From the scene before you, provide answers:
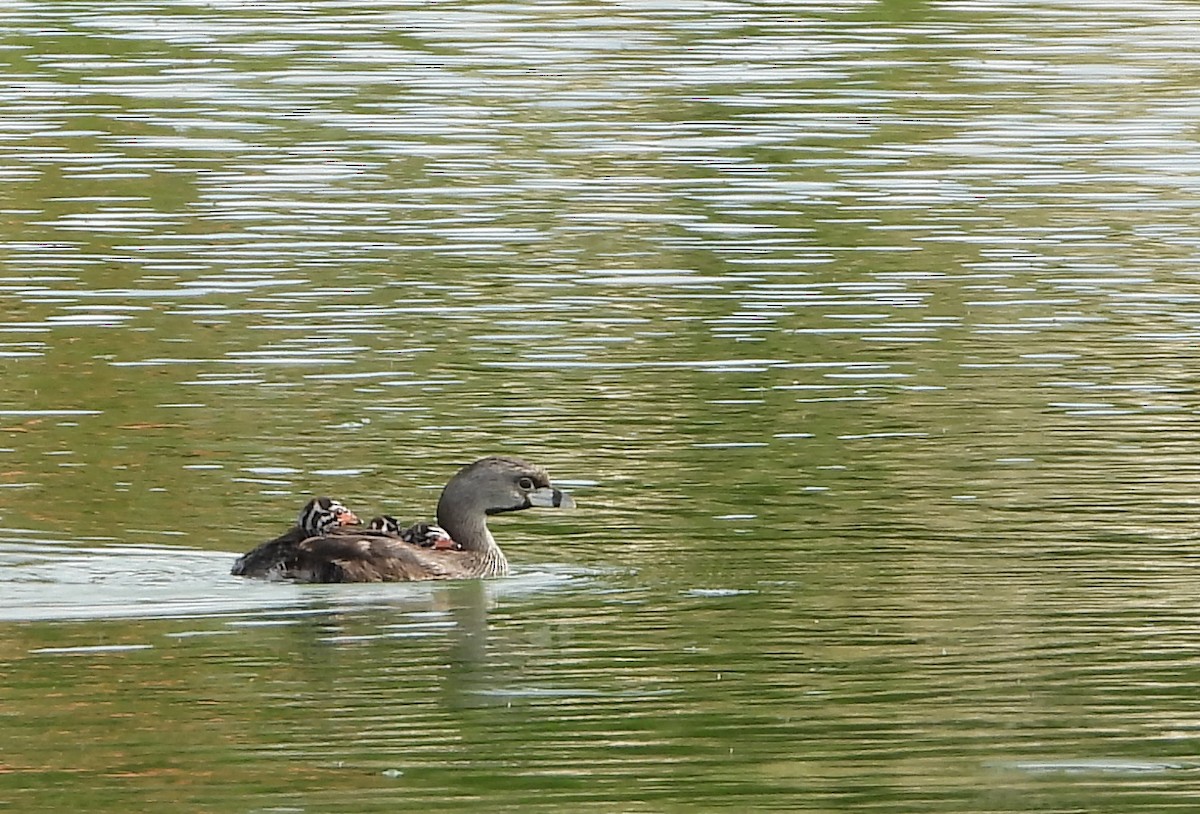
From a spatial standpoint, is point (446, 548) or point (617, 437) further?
point (617, 437)

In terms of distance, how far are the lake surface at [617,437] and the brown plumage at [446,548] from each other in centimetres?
14

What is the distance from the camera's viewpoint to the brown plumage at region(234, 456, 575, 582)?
15.0m

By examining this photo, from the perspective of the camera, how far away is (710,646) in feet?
44.7

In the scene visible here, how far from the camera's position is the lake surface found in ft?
39.1

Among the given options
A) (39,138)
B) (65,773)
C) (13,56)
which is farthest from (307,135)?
(65,773)

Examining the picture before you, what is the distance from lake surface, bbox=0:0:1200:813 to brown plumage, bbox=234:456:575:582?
0.46 ft

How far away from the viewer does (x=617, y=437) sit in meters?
18.7

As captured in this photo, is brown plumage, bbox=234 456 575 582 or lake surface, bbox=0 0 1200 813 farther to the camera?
brown plumage, bbox=234 456 575 582

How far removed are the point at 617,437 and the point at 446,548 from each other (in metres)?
3.28

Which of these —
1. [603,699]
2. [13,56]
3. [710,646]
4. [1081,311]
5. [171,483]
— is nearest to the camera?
[603,699]

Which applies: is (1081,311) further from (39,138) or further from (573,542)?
(39,138)

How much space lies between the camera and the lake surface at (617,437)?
11906mm

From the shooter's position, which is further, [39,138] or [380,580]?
[39,138]

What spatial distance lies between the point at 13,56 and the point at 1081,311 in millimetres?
23161
